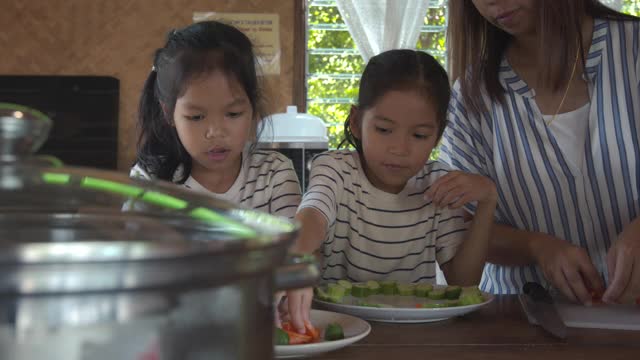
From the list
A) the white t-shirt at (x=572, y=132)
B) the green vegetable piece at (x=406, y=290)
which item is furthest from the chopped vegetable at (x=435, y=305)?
the white t-shirt at (x=572, y=132)

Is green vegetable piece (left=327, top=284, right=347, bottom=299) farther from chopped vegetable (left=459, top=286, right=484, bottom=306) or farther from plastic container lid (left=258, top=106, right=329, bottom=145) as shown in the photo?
plastic container lid (left=258, top=106, right=329, bottom=145)

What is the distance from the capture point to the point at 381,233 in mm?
1451

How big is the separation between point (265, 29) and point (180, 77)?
2646 millimetres

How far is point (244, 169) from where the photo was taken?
146 centimetres

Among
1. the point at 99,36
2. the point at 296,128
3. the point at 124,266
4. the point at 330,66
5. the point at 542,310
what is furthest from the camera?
the point at 330,66

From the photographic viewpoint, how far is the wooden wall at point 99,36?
3.86 m

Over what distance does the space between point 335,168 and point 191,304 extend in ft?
3.91

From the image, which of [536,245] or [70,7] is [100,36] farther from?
[536,245]

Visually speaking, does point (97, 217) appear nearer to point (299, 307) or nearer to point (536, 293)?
point (299, 307)

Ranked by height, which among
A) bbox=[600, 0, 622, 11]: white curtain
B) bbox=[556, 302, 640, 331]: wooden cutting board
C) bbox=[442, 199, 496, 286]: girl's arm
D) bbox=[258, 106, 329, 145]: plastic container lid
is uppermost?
bbox=[600, 0, 622, 11]: white curtain

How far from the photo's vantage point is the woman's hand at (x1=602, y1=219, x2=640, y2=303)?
1.07 m

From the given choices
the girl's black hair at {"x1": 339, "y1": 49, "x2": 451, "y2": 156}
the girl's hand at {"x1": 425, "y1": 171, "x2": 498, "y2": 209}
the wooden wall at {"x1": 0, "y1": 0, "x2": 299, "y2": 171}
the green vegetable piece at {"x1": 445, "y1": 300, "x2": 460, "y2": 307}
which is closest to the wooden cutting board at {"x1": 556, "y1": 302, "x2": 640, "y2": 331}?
the green vegetable piece at {"x1": 445, "y1": 300, "x2": 460, "y2": 307}

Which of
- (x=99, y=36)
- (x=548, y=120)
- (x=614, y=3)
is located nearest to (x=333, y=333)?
(x=548, y=120)

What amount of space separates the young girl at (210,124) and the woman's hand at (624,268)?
57cm
